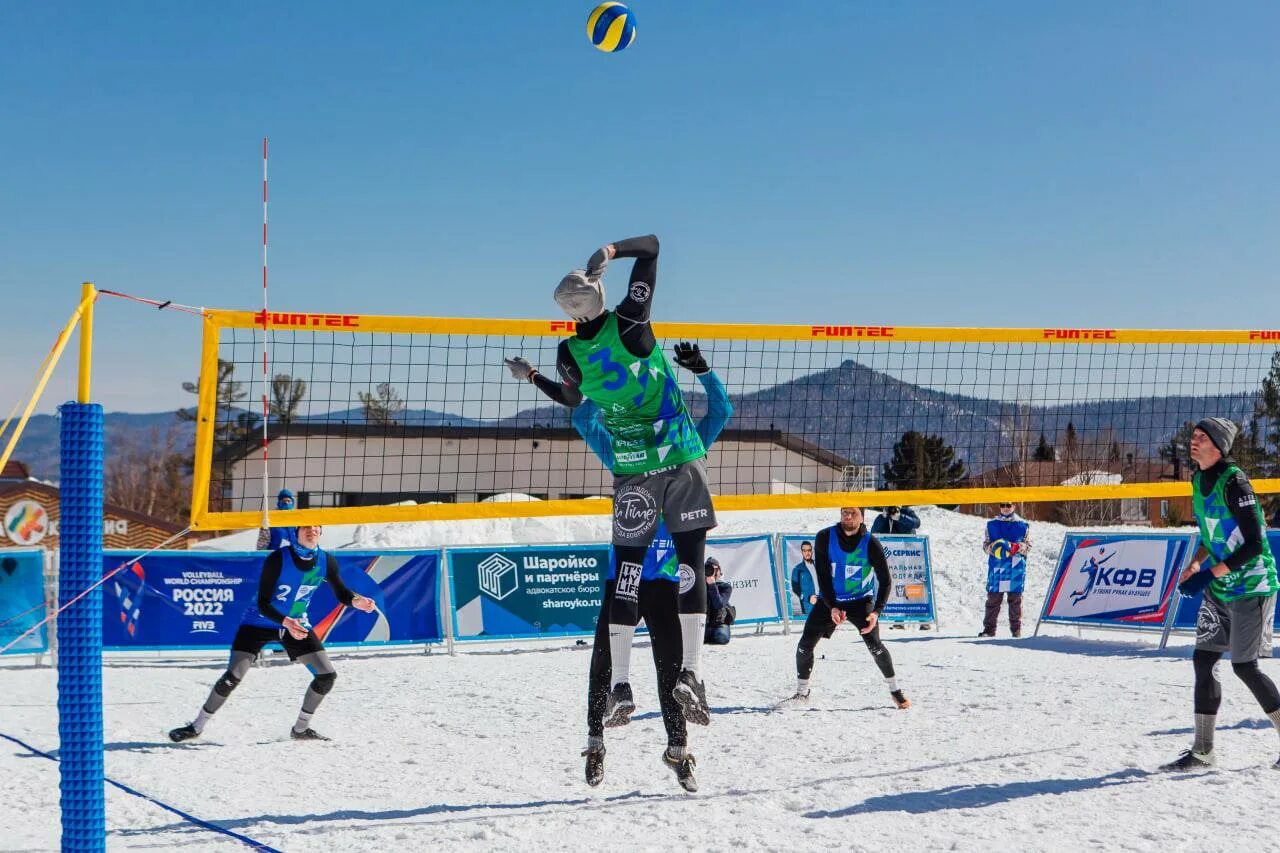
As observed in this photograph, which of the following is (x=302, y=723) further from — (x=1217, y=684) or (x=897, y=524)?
(x=897, y=524)

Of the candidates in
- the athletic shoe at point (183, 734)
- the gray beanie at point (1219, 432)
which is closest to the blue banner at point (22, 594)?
the athletic shoe at point (183, 734)

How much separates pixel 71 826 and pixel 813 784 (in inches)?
143

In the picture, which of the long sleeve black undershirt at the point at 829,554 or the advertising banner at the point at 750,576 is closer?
the long sleeve black undershirt at the point at 829,554

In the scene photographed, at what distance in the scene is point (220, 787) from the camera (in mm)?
6363

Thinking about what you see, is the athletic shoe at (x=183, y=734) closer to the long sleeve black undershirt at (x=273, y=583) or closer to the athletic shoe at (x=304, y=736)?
the athletic shoe at (x=304, y=736)

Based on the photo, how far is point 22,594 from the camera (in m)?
12.6

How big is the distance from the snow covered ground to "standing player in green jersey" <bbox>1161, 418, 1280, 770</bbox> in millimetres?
366

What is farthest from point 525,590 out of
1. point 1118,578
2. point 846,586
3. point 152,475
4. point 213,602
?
point 152,475

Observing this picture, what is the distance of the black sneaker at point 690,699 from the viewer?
507cm

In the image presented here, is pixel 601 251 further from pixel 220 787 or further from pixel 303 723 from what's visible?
pixel 303 723

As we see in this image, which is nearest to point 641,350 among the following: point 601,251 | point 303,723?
point 601,251

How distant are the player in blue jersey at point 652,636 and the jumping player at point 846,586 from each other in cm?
393

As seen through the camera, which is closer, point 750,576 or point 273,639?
point 273,639

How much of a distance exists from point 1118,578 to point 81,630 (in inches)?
495
